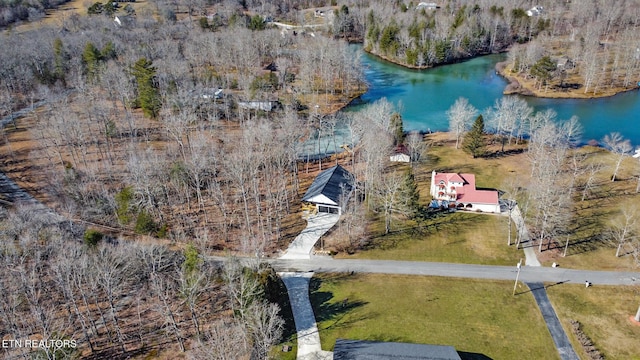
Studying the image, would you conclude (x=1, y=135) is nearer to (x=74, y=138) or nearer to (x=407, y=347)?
(x=74, y=138)

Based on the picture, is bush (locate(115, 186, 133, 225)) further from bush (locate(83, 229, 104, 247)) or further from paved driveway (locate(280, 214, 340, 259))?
paved driveway (locate(280, 214, 340, 259))

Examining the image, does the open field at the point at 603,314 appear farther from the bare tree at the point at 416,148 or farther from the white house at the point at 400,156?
the white house at the point at 400,156

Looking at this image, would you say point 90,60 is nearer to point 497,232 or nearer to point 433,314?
point 497,232

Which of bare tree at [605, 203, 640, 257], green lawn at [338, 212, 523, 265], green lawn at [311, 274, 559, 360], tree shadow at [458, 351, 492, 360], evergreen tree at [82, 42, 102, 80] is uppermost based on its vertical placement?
evergreen tree at [82, 42, 102, 80]

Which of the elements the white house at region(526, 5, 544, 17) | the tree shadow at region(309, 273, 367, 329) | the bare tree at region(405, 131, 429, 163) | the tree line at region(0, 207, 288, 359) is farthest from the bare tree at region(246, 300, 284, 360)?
the white house at region(526, 5, 544, 17)

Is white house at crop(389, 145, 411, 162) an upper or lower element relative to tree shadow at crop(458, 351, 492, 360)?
upper

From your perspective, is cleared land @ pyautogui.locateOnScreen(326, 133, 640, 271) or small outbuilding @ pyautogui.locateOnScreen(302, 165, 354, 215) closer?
cleared land @ pyautogui.locateOnScreen(326, 133, 640, 271)
